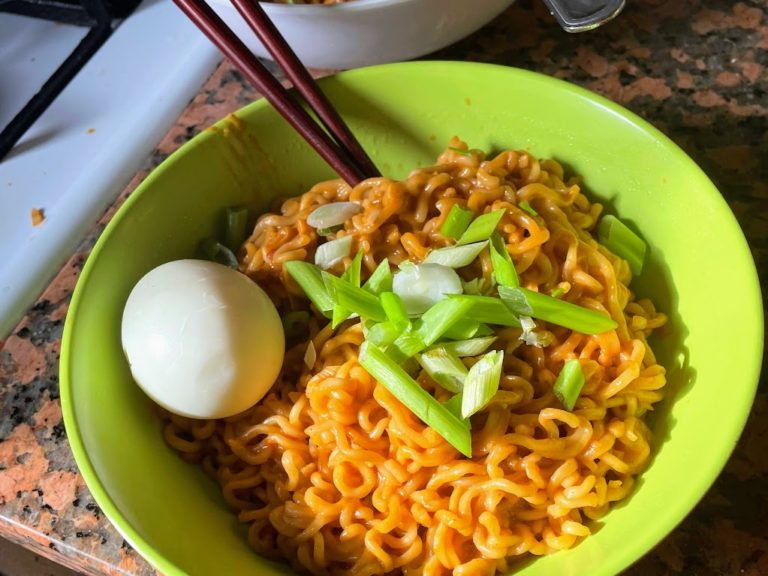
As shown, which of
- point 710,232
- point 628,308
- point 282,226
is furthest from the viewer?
point 282,226

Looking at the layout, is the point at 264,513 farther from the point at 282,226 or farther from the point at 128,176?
the point at 128,176

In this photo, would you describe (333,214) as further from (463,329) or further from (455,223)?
(463,329)

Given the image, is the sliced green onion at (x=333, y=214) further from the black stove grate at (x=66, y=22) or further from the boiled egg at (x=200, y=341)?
the black stove grate at (x=66, y=22)

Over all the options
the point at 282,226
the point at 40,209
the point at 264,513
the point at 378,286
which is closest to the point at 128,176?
the point at 40,209

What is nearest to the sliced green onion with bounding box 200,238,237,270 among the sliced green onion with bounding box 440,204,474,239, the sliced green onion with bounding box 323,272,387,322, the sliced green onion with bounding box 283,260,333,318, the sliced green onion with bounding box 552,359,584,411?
the sliced green onion with bounding box 283,260,333,318

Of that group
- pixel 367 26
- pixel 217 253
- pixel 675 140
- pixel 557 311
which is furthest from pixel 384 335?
pixel 675 140

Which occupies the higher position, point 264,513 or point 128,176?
point 128,176
